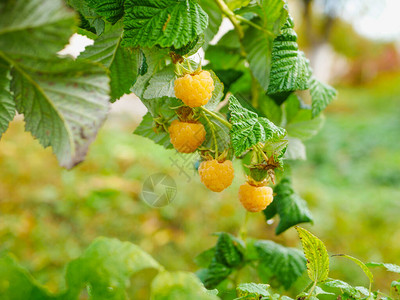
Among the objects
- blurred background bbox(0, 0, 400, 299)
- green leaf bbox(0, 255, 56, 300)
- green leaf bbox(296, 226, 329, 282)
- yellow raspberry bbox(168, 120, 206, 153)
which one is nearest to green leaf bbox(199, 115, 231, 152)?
yellow raspberry bbox(168, 120, 206, 153)

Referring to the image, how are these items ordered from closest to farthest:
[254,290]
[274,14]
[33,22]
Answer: [33,22]
[254,290]
[274,14]

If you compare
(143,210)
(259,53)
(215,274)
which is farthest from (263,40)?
(143,210)

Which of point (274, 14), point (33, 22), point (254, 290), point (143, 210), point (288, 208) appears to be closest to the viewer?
point (33, 22)

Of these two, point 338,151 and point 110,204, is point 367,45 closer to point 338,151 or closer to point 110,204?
point 338,151

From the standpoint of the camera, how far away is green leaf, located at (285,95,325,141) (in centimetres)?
55

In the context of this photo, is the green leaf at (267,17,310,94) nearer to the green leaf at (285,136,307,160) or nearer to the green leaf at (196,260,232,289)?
the green leaf at (285,136,307,160)

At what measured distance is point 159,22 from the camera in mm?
341

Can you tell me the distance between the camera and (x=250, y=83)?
553 millimetres

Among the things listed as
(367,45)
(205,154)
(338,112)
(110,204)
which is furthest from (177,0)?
(367,45)

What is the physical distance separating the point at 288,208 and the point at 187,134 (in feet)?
0.77

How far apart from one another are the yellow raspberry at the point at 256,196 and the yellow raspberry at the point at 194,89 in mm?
119

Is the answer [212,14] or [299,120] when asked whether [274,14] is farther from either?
[299,120]

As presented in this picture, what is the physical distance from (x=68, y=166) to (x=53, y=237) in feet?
5.65

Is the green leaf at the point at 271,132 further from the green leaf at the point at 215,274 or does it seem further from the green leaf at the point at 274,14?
the green leaf at the point at 215,274
